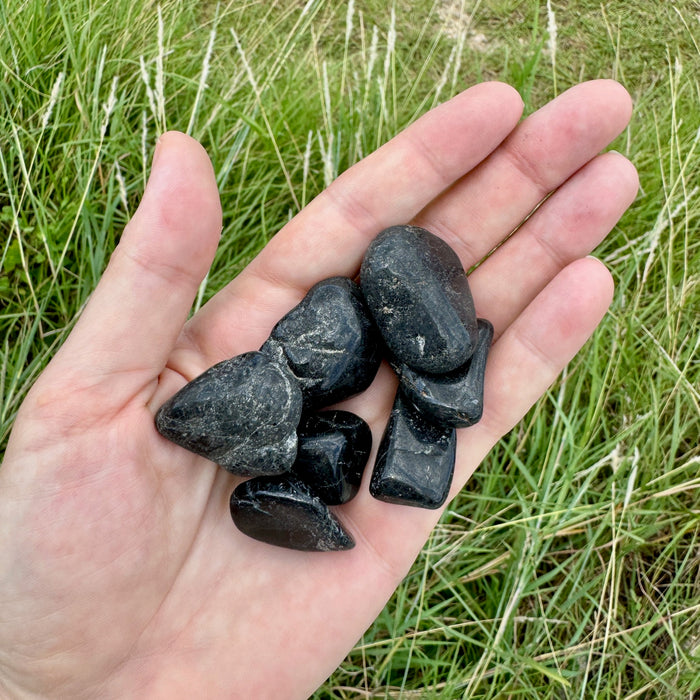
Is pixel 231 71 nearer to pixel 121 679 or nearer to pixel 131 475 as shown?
pixel 131 475

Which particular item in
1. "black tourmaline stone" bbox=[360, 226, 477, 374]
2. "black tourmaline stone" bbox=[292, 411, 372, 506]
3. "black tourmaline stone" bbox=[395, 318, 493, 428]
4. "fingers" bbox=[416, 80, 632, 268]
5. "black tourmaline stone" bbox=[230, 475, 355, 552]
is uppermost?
"fingers" bbox=[416, 80, 632, 268]

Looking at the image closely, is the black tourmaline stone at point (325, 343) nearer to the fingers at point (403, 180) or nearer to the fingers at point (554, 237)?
the fingers at point (403, 180)

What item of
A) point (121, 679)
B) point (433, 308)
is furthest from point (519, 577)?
point (121, 679)

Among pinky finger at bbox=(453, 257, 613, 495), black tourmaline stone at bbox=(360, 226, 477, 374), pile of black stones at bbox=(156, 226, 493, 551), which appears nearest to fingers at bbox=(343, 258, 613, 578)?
pinky finger at bbox=(453, 257, 613, 495)

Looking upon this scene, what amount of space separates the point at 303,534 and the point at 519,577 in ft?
2.46

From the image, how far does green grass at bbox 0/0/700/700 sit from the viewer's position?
243 cm

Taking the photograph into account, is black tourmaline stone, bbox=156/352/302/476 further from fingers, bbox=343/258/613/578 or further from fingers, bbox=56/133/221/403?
fingers, bbox=343/258/613/578

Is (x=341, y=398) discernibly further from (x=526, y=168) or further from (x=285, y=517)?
(x=526, y=168)

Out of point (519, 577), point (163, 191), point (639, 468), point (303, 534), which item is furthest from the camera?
point (639, 468)

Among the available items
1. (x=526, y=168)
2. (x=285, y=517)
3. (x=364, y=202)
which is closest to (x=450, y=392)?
(x=285, y=517)

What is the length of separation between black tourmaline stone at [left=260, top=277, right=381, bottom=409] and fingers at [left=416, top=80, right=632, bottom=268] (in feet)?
1.79

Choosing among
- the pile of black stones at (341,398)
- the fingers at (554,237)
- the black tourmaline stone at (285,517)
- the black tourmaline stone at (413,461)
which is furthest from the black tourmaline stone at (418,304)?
the black tourmaline stone at (285,517)

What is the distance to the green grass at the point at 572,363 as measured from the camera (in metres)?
2.43

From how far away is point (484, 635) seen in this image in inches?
98.3
